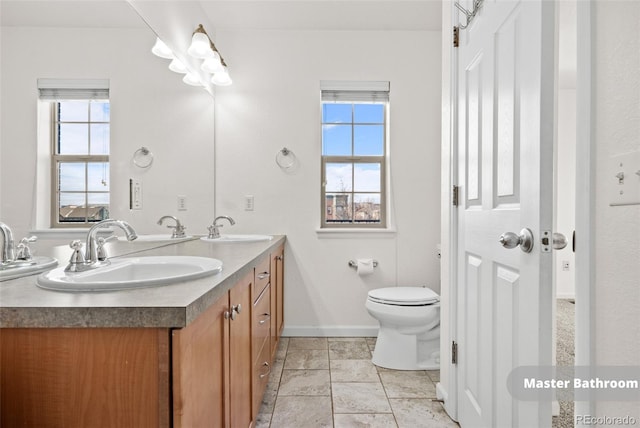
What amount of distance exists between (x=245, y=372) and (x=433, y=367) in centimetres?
136

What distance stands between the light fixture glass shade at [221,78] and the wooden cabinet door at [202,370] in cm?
198

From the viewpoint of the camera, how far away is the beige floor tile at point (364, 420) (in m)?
1.51

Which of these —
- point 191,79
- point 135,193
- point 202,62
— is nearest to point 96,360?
point 135,193

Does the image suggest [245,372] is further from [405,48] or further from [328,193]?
[405,48]

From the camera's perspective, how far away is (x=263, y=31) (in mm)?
2652

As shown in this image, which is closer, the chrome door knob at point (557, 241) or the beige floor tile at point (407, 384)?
the chrome door knob at point (557, 241)

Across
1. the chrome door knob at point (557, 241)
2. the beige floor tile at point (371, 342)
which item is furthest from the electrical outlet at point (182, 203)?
the chrome door knob at point (557, 241)

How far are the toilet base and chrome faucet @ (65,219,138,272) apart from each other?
168 centimetres

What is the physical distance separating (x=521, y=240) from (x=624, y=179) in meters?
0.32

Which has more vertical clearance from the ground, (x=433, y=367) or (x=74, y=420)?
(x=74, y=420)

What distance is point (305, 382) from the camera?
6.22 feet

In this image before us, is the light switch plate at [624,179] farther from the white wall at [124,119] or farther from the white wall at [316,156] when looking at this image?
the white wall at [316,156]

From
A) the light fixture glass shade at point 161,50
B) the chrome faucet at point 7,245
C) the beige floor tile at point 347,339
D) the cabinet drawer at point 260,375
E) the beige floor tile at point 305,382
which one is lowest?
the beige floor tile at point 347,339

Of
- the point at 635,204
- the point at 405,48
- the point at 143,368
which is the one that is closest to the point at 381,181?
the point at 405,48
